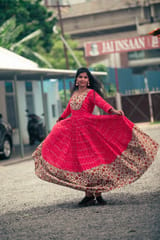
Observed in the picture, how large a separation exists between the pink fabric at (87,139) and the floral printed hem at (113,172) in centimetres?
6

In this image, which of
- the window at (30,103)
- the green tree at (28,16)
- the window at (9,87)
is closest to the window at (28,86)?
the window at (30,103)

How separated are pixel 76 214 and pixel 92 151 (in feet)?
2.95

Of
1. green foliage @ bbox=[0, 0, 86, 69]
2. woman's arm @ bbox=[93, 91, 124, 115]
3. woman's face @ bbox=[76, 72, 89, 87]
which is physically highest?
green foliage @ bbox=[0, 0, 86, 69]

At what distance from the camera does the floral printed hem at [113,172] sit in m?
7.48

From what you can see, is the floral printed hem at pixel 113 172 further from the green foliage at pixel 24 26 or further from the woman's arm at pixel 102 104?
the green foliage at pixel 24 26

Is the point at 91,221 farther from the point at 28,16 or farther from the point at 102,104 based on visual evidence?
the point at 28,16

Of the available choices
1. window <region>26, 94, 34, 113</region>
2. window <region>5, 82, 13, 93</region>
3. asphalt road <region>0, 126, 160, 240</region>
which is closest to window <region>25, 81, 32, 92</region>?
window <region>26, 94, 34, 113</region>

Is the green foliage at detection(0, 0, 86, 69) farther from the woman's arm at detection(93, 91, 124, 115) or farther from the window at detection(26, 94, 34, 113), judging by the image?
the woman's arm at detection(93, 91, 124, 115)

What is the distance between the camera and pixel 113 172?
297 inches

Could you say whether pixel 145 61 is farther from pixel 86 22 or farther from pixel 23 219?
pixel 23 219

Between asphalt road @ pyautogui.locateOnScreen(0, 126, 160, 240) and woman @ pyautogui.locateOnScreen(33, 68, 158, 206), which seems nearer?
asphalt road @ pyautogui.locateOnScreen(0, 126, 160, 240)

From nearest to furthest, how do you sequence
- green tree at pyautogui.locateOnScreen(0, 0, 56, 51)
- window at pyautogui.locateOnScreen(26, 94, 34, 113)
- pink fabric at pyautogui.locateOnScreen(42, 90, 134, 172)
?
pink fabric at pyautogui.locateOnScreen(42, 90, 134, 172) → window at pyautogui.locateOnScreen(26, 94, 34, 113) → green tree at pyautogui.locateOnScreen(0, 0, 56, 51)

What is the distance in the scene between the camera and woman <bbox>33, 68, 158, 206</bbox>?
753 centimetres

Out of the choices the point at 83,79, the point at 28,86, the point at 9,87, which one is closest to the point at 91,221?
the point at 83,79
